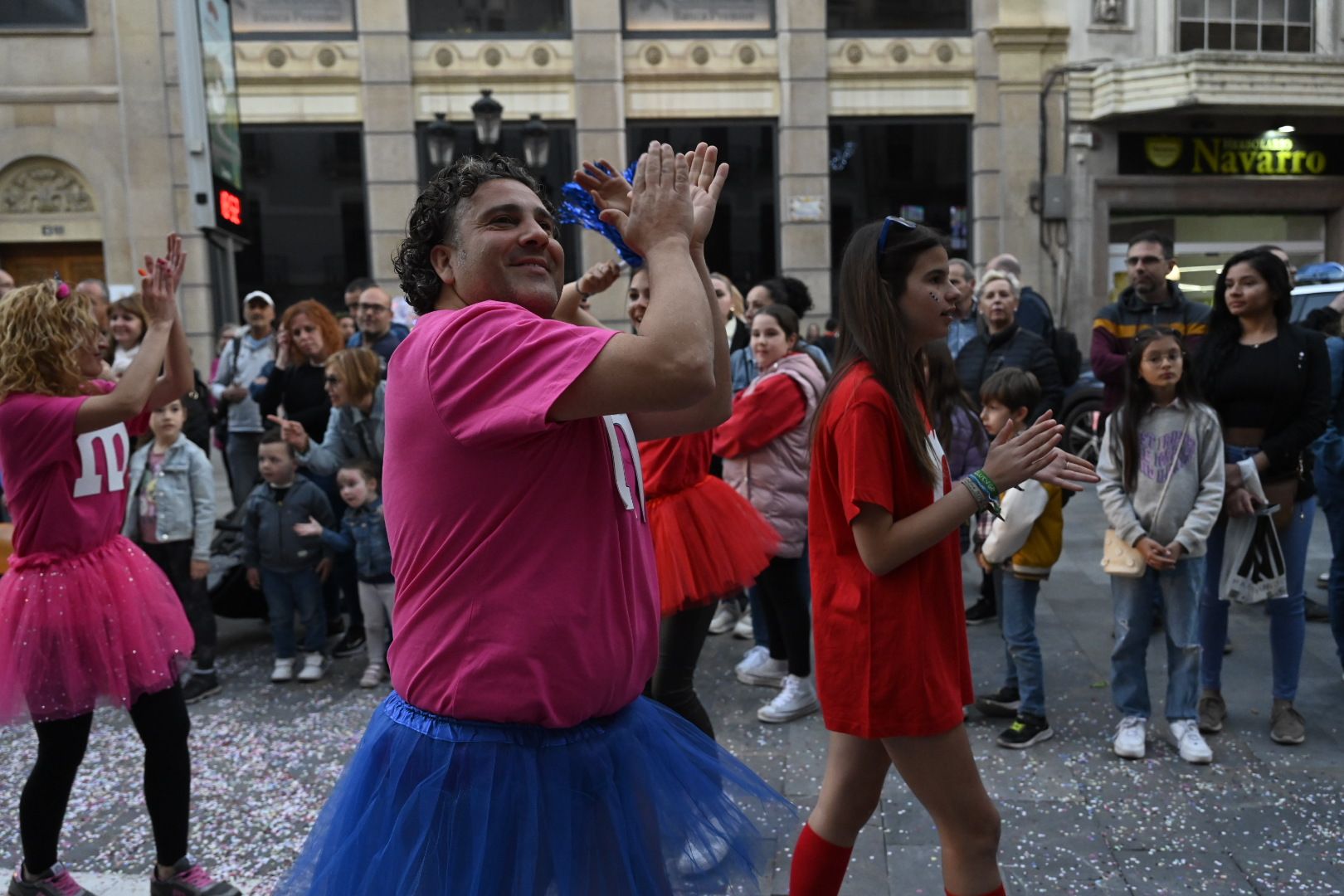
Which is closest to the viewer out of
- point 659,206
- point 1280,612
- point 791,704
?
point 659,206

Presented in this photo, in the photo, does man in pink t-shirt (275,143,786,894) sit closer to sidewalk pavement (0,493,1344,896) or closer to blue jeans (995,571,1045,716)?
sidewalk pavement (0,493,1344,896)

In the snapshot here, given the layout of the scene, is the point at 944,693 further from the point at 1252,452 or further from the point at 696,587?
the point at 1252,452

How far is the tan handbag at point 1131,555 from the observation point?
437cm

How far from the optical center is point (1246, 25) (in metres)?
16.4

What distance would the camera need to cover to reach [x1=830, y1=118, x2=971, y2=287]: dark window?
16.2 meters

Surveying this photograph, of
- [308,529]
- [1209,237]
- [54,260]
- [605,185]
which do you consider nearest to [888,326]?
[605,185]

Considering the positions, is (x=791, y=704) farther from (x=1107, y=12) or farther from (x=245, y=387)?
(x=1107, y=12)

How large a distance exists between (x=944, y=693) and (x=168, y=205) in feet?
51.9

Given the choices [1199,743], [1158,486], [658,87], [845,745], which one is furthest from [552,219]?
[658,87]

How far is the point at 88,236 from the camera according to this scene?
51.0 feet

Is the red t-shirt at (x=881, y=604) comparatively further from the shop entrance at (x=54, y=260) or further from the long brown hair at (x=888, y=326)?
the shop entrance at (x=54, y=260)

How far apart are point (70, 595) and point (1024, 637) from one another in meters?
3.73

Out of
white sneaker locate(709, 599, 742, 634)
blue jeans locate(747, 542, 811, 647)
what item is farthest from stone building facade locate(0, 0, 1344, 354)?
blue jeans locate(747, 542, 811, 647)

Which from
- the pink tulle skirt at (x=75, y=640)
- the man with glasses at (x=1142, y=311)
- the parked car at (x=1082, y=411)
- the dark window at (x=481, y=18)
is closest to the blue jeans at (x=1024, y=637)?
the man with glasses at (x=1142, y=311)
